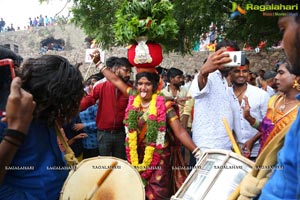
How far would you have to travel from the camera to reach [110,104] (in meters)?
5.11

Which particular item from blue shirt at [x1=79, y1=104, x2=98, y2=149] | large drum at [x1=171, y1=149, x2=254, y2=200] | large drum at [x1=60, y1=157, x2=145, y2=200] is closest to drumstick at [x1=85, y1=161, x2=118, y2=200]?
large drum at [x1=60, y1=157, x2=145, y2=200]

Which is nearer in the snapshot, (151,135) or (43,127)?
(43,127)

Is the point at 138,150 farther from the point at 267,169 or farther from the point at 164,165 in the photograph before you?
the point at 267,169

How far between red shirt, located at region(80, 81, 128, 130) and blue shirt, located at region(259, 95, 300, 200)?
3.73m

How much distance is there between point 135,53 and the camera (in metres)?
4.33

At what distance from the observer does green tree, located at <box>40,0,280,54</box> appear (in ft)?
23.4

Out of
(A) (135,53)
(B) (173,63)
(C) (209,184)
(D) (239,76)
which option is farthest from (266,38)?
(B) (173,63)

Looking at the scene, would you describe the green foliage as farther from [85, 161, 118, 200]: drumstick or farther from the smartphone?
the smartphone

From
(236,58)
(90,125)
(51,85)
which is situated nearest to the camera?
(51,85)

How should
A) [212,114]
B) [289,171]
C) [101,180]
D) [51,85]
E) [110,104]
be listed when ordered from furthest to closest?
[110,104] → [212,114] → [101,180] → [51,85] → [289,171]

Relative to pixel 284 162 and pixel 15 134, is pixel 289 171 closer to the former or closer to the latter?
pixel 284 162

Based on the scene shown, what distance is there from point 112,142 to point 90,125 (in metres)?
0.42

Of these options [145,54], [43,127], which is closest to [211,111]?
[145,54]

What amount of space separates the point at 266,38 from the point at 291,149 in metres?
7.05
